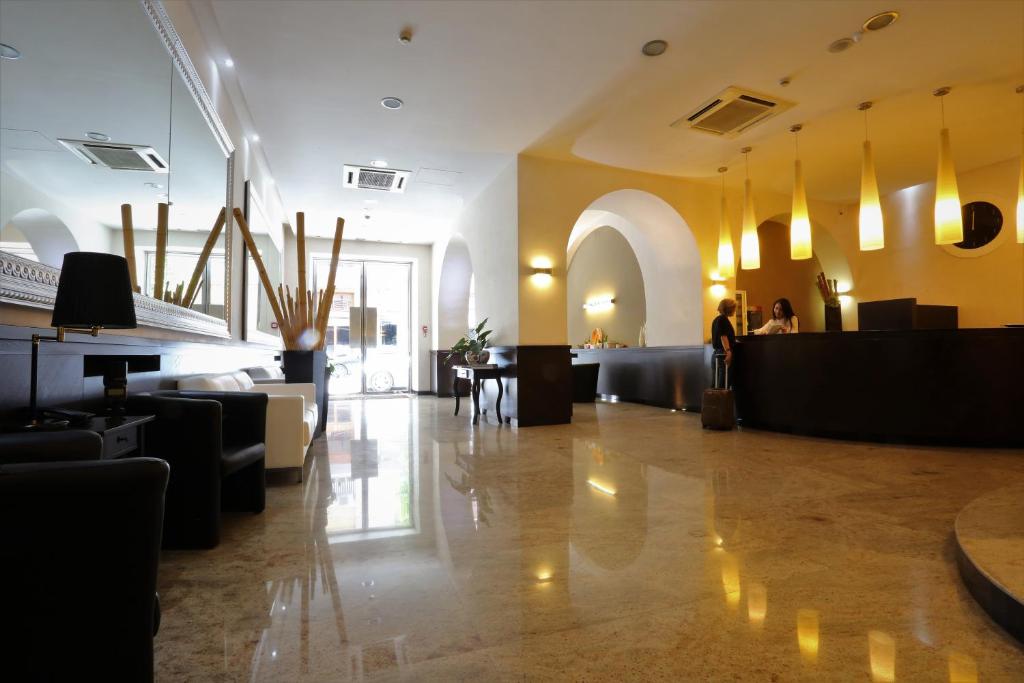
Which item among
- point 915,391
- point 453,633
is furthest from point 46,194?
point 915,391

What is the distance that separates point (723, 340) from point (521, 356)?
246 centimetres

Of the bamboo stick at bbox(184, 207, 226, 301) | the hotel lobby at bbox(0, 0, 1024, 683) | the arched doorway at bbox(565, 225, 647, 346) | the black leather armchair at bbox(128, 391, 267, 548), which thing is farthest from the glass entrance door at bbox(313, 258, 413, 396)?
the black leather armchair at bbox(128, 391, 267, 548)

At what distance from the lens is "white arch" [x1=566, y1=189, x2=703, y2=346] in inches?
312

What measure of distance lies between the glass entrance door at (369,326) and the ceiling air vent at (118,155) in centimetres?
945

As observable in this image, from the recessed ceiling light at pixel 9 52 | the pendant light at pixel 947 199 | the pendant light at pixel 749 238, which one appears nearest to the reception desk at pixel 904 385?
the pendant light at pixel 947 199

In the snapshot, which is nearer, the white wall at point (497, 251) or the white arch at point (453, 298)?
the white wall at point (497, 251)

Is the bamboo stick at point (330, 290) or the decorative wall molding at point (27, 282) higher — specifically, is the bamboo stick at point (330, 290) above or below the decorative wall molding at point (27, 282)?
above

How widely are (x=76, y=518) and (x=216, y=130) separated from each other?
14.2ft

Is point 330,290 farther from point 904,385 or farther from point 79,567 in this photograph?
point 904,385

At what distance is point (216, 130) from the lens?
4.41m

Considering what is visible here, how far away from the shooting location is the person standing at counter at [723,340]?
21.0ft

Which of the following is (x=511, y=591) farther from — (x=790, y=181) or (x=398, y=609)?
(x=790, y=181)

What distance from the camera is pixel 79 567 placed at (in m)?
0.98

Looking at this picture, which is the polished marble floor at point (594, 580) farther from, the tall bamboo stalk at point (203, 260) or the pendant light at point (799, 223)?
the pendant light at point (799, 223)
